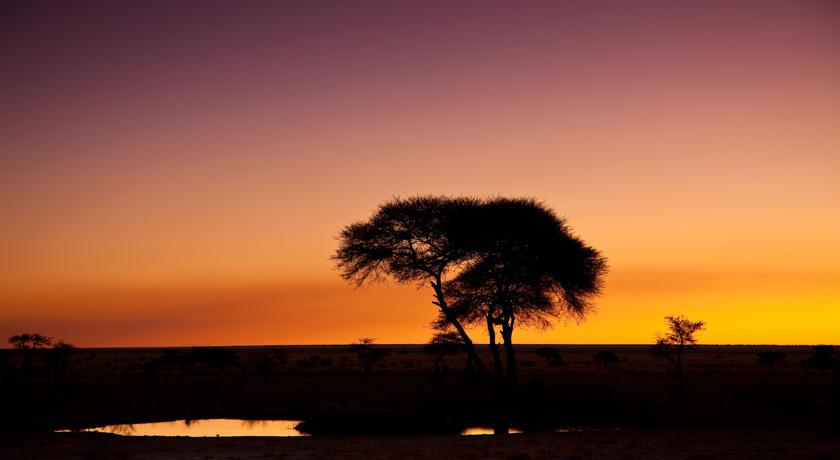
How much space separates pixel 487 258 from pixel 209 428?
16179 millimetres

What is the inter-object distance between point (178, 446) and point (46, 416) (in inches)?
634

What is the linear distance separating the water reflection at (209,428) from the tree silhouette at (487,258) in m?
8.94

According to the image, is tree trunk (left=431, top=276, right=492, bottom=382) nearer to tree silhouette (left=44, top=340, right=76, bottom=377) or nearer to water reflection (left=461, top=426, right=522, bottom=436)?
water reflection (left=461, top=426, right=522, bottom=436)

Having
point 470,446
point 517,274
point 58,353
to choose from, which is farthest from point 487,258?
point 58,353

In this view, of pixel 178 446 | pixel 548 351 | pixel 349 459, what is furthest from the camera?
pixel 548 351

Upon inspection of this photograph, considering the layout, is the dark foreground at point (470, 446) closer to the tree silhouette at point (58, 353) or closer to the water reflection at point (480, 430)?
the water reflection at point (480, 430)

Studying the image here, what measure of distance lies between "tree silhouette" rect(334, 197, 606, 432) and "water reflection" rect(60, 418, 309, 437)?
29.3 feet

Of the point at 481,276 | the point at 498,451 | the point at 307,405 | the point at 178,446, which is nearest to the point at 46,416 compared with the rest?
the point at 307,405

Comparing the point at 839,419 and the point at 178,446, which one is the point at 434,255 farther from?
the point at 839,419

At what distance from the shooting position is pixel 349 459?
21812 millimetres

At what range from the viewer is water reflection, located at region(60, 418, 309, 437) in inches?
1266

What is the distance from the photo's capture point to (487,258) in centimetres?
3756

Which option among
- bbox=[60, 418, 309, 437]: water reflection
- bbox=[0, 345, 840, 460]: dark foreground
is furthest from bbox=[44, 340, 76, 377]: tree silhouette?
bbox=[60, 418, 309, 437]: water reflection

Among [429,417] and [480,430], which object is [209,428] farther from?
[480,430]
